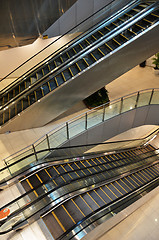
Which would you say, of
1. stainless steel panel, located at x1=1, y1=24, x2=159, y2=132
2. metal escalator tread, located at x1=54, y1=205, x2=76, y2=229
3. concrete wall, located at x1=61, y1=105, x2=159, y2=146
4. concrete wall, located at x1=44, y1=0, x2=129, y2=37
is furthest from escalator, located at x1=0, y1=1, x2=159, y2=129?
metal escalator tread, located at x1=54, y1=205, x2=76, y2=229

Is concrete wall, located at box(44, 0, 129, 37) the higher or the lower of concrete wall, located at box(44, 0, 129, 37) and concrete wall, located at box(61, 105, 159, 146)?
the higher

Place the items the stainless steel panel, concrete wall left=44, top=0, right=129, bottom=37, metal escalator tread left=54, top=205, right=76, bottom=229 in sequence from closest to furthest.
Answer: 1. metal escalator tread left=54, top=205, right=76, bottom=229
2. the stainless steel panel
3. concrete wall left=44, top=0, right=129, bottom=37

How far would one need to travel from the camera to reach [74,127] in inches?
285

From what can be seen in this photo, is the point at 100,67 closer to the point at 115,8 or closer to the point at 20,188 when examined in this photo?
the point at 115,8

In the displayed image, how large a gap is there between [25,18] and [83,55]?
238cm

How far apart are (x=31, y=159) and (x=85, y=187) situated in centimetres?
177

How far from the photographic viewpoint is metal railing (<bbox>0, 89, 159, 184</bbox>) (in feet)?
18.3

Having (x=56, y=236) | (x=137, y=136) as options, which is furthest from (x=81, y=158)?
(x=137, y=136)

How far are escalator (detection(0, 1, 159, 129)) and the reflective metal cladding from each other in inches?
56.3

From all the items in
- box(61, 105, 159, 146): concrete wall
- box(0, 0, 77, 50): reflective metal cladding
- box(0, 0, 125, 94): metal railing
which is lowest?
box(61, 105, 159, 146): concrete wall

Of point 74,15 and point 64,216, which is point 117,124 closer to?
point 64,216

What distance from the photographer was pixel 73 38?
8.77 m

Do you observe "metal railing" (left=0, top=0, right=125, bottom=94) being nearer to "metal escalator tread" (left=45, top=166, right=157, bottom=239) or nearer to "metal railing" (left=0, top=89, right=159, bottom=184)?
"metal railing" (left=0, top=89, right=159, bottom=184)

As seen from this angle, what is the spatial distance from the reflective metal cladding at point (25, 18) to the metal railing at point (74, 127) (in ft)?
11.7
